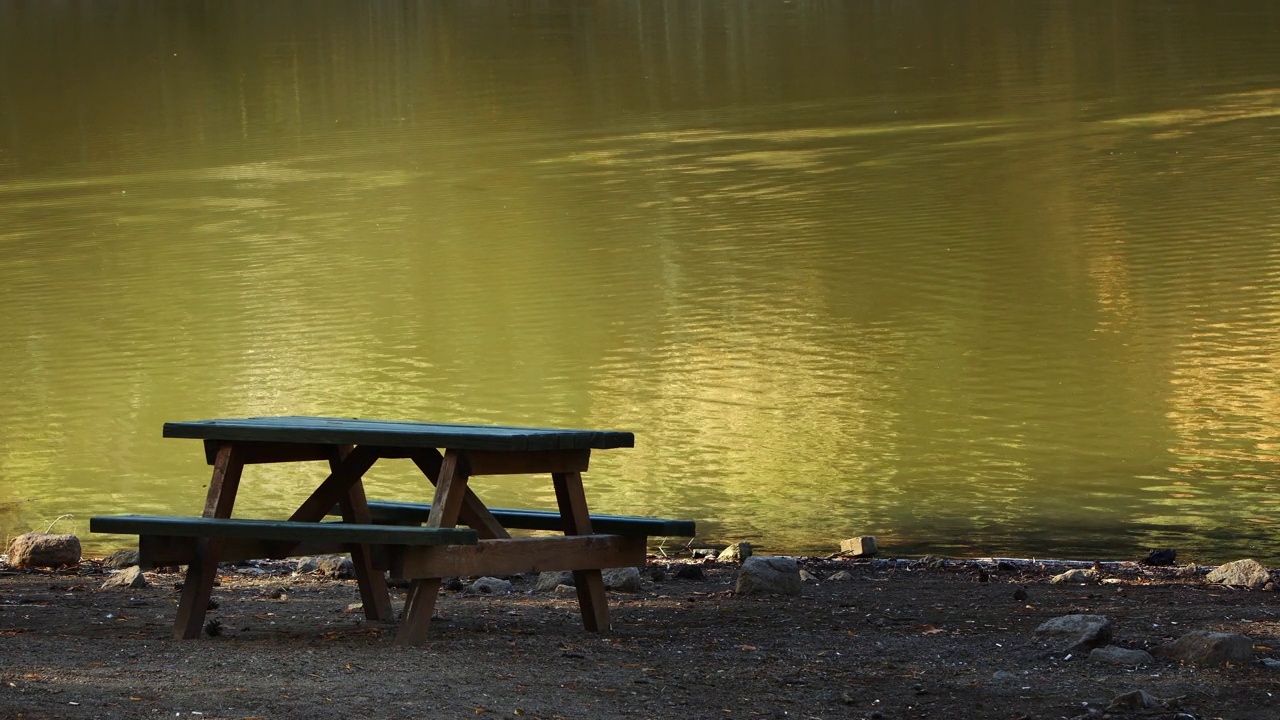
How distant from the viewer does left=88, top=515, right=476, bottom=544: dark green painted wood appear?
5.78 meters

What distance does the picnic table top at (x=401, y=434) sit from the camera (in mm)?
5789

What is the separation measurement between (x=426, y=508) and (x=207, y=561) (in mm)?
864

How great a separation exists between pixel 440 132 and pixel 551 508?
109 ft

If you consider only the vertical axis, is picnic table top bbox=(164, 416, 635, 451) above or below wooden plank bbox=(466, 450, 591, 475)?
above

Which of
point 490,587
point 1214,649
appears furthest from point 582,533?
point 1214,649

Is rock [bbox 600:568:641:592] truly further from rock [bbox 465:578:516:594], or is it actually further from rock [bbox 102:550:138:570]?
rock [bbox 102:550:138:570]

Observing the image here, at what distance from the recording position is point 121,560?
27.8 ft

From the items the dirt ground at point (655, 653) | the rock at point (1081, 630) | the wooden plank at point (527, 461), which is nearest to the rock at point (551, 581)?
the dirt ground at point (655, 653)

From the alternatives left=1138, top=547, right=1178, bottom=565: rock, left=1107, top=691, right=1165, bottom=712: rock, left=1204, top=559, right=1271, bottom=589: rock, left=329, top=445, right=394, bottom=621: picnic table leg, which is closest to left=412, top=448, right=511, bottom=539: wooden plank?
left=329, top=445, right=394, bottom=621: picnic table leg

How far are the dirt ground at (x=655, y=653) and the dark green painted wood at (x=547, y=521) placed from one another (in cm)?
34

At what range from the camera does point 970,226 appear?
21.7 meters

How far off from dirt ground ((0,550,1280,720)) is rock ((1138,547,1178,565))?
259mm

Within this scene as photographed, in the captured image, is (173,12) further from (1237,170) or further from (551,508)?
(551,508)

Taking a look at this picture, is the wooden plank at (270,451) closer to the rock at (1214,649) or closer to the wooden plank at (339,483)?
the wooden plank at (339,483)
